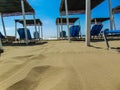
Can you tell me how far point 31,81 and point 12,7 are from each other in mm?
11978

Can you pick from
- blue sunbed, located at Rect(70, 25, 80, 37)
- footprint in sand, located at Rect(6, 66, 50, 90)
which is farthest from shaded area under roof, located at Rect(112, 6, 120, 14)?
footprint in sand, located at Rect(6, 66, 50, 90)

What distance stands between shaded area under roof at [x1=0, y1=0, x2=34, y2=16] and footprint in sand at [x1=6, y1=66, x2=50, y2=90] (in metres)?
9.48

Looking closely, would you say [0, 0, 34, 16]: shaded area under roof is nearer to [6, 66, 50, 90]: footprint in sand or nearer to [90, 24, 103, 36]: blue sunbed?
[90, 24, 103, 36]: blue sunbed

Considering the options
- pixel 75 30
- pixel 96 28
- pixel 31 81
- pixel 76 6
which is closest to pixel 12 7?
pixel 76 6

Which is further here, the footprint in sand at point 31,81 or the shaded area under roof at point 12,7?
the shaded area under roof at point 12,7

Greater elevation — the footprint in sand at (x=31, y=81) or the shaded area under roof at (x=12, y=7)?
the shaded area under roof at (x=12, y=7)

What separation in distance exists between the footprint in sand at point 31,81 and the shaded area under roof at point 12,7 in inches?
373

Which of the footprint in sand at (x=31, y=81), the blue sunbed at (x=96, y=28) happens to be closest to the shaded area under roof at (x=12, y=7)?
the blue sunbed at (x=96, y=28)

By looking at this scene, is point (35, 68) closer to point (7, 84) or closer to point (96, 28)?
Result: point (7, 84)

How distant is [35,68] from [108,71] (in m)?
0.89

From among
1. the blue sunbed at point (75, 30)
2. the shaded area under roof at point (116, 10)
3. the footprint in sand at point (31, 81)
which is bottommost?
the footprint in sand at point (31, 81)

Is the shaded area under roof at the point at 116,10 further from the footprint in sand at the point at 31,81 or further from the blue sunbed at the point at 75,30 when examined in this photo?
the footprint in sand at the point at 31,81

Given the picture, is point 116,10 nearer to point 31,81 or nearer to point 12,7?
point 12,7

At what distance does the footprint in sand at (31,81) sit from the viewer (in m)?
2.04
